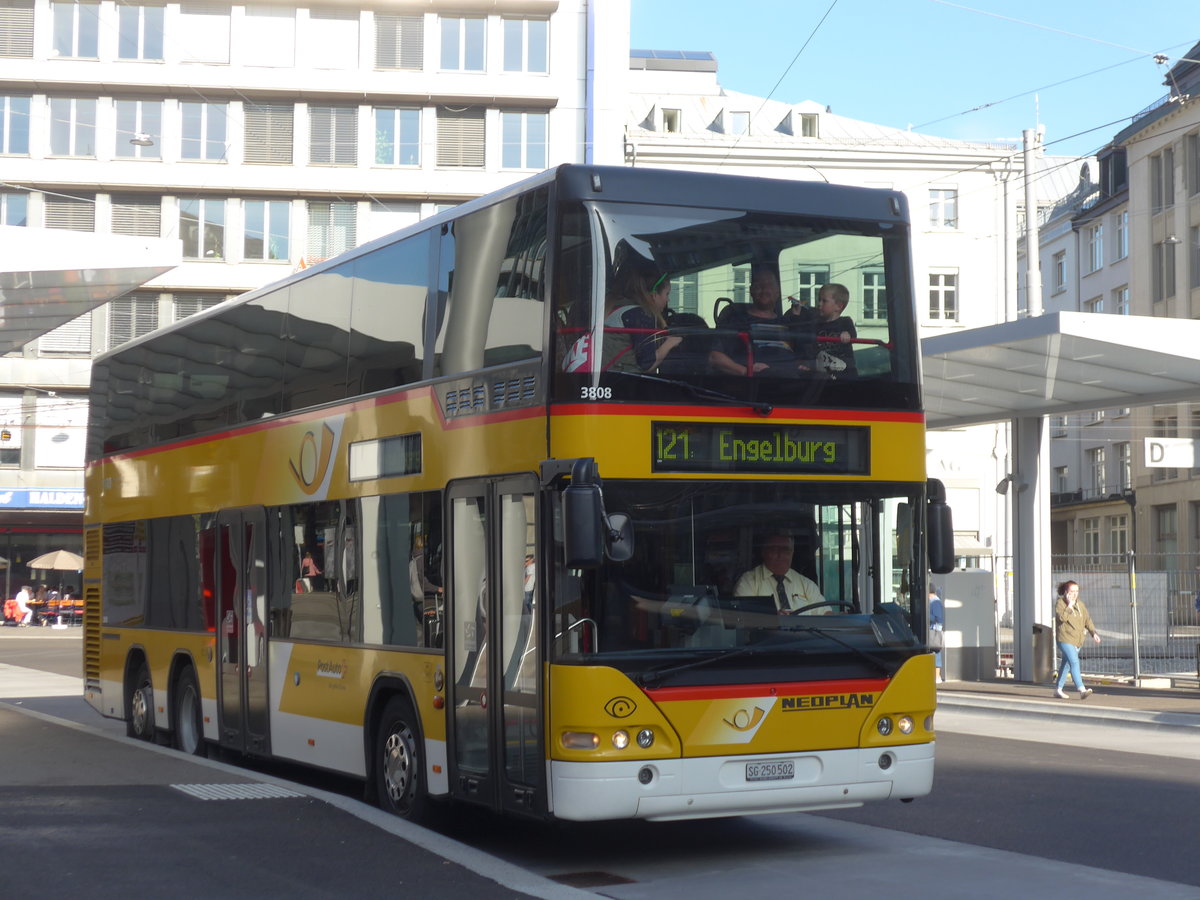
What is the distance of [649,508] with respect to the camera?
8906 millimetres

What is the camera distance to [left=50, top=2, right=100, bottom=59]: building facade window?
54094 millimetres

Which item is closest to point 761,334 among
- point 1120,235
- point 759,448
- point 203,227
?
point 759,448

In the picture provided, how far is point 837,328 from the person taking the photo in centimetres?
955

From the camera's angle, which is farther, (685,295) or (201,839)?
(201,839)

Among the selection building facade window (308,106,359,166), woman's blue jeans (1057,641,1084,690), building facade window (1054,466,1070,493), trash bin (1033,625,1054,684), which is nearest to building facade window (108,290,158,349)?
building facade window (308,106,359,166)

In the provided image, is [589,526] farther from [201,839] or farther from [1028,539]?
[1028,539]

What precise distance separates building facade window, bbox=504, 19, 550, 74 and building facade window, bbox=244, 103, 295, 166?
7.65 m

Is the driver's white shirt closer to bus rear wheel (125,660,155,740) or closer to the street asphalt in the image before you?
the street asphalt

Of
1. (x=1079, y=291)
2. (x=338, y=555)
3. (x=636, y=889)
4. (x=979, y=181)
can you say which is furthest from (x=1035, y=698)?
(x=1079, y=291)

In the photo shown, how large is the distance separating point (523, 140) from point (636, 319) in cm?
4701

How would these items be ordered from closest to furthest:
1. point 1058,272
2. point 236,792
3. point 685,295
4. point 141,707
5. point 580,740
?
point 580,740 < point 685,295 < point 236,792 < point 141,707 < point 1058,272

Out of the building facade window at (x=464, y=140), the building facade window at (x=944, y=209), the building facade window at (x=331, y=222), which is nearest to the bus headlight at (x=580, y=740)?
the building facade window at (x=464, y=140)

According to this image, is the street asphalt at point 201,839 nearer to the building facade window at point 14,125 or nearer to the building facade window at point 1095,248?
the building facade window at point 14,125

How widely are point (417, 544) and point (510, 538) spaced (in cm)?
134
